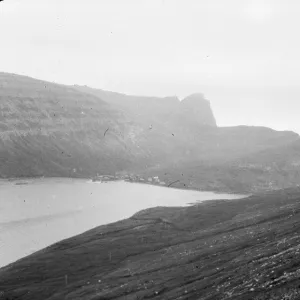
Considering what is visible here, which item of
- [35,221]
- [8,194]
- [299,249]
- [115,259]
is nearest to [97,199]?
[8,194]

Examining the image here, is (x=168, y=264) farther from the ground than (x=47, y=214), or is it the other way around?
(x=47, y=214)

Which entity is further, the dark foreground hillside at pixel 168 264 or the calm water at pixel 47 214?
the calm water at pixel 47 214

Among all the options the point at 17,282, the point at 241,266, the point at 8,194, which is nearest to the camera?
the point at 241,266

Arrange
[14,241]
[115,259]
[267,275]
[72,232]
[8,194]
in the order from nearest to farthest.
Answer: [267,275]
[115,259]
[14,241]
[72,232]
[8,194]

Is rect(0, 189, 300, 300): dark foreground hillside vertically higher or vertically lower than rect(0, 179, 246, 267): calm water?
lower

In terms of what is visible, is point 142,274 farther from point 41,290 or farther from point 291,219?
point 291,219

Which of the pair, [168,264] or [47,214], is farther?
[47,214]

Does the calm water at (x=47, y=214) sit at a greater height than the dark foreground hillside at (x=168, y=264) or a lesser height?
greater

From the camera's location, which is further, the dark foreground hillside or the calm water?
the calm water
